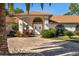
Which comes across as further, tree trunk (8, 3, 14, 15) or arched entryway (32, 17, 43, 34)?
arched entryway (32, 17, 43, 34)

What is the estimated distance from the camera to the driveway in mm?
11656

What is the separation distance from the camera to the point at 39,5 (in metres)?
11.6

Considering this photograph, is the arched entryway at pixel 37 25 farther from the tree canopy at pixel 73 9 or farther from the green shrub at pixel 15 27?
the tree canopy at pixel 73 9

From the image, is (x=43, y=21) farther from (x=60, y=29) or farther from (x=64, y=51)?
(x=64, y=51)

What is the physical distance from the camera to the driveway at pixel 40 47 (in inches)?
459

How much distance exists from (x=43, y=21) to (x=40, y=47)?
0.47 metres

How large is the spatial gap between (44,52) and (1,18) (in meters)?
0.98

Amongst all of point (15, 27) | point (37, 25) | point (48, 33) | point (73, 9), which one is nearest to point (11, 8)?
→ point (15, 27)

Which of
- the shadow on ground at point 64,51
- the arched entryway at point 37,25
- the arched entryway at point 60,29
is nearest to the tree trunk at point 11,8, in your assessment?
the arched entryway at point 37,25

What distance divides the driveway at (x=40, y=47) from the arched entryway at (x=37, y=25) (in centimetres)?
14

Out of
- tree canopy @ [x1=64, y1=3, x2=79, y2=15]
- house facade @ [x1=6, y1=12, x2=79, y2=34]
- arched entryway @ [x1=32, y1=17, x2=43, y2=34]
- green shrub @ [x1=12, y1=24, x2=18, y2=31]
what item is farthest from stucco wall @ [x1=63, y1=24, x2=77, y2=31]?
green shrub @ [x1=12, y1=24, x2=18, y2=31]

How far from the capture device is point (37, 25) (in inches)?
462

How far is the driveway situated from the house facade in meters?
0.18

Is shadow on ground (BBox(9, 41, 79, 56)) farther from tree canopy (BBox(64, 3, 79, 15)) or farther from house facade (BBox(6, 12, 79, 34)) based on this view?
tree canopy (BBox(64, 3, 79, 15))
